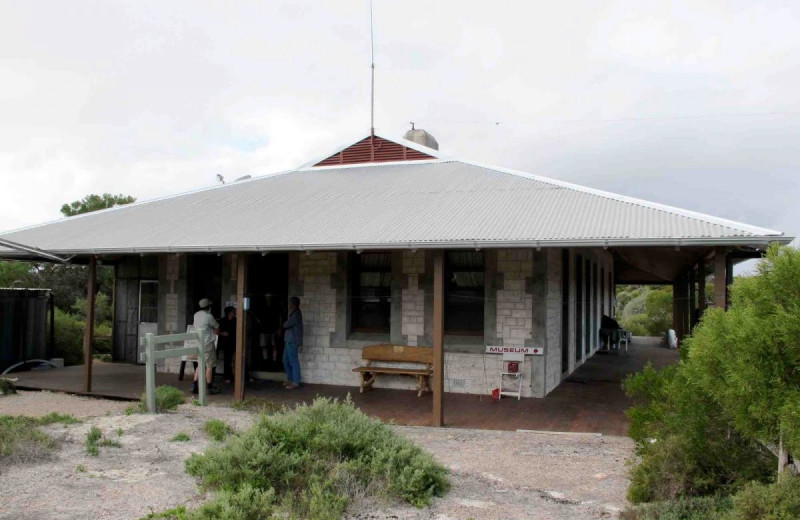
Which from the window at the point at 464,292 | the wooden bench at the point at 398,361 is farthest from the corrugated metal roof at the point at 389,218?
the wooden bench at the point at 398,361

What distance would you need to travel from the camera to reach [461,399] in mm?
10516

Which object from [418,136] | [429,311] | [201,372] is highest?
[418,136]

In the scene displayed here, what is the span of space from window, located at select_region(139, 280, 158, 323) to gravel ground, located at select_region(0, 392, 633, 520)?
639cm

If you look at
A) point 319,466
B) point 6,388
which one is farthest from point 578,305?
point 6,388

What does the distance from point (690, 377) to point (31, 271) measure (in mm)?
26856

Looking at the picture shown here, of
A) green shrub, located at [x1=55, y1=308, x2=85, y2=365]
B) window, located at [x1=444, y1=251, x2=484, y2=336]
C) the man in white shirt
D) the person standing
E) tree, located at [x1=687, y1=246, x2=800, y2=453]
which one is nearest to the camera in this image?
tree, located at [x1=687, y1=246, x2=800, y2=453]

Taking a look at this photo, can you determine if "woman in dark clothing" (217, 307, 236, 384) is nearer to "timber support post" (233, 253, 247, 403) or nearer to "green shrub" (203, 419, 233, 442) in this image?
"timber support post" (233, 253, 247, 403)

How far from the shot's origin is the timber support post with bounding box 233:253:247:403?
9867mm

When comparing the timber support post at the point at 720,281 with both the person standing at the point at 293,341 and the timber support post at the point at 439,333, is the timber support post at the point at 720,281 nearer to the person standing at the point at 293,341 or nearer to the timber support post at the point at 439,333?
the timber support post at the point at 439,333

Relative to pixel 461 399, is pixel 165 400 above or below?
above

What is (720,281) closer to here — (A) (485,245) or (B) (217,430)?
(A) (485,245)

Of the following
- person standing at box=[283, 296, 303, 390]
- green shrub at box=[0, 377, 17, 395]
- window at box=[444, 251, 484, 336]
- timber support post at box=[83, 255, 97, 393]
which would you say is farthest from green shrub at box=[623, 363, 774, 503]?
green shrub at box=[0, 377, 17, 395]

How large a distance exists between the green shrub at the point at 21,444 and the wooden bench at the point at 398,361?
5273 millimetres

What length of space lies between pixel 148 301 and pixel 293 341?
15.5 feet
